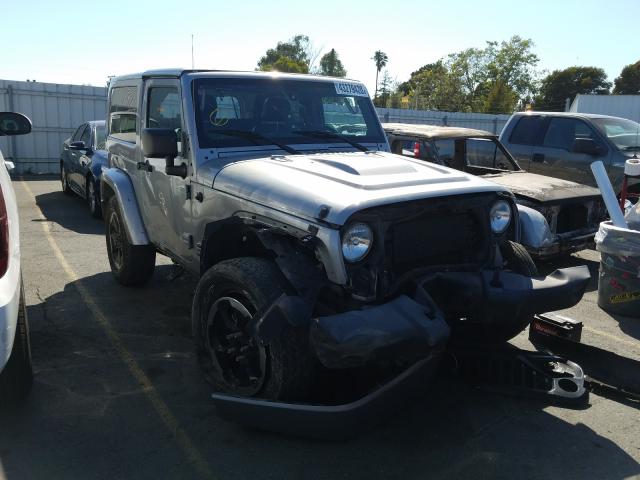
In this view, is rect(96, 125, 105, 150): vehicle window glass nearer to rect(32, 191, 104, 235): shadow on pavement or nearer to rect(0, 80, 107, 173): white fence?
rect(32, 191, 104, 235): shadow on pavement

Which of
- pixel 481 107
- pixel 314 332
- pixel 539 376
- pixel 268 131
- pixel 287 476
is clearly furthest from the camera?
pixel 481 107

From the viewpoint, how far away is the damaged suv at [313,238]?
9.36 feet

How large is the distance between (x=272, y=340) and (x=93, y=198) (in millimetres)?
7736

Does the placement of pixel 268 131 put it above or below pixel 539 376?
above

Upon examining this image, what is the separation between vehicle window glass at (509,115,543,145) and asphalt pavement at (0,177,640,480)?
17.1ft

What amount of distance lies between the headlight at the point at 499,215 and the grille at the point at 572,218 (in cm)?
357

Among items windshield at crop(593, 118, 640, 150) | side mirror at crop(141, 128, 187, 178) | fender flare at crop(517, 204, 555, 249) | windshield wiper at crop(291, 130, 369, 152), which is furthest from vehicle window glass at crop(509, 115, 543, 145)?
side mirror at crop(141, 128, 187, 178)

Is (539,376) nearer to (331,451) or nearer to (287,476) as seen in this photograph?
(331,451)

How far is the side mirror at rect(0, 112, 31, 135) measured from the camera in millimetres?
4492

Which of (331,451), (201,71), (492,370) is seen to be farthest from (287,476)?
(201,71)

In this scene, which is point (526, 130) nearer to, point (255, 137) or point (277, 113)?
point (277, 113)

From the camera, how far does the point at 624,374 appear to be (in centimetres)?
373

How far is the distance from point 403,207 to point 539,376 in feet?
4.25

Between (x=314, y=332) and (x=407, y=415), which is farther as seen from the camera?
(x=407, y=415)
